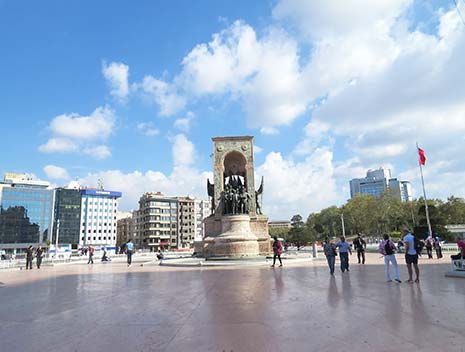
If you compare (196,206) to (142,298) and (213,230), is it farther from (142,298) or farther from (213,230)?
(142,298)

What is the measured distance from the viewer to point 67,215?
3952 inches

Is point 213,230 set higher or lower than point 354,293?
higher

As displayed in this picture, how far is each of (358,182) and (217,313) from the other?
191214 millimetres

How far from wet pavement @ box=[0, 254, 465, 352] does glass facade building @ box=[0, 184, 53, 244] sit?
327 feet

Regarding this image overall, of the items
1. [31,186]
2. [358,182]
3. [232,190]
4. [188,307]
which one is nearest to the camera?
[188,307]

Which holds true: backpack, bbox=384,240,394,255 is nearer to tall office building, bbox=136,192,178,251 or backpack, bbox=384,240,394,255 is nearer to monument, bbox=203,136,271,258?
monument, bbox=203,136,271,258

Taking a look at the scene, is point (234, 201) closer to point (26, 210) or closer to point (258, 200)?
point (258, 200)

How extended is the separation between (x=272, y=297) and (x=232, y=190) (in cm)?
1785

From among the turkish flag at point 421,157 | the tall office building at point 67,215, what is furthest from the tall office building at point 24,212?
the turkish flag at point 421,157

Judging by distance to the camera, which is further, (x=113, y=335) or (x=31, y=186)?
(x=31, y=186)

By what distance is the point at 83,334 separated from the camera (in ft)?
16.0

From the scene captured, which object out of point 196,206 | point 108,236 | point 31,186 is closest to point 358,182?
point 196,206

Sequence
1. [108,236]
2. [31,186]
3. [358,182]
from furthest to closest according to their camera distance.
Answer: [358,182] → [108,236] → [31,186]

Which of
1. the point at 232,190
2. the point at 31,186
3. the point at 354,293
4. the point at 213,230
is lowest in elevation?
the point at 354,293
